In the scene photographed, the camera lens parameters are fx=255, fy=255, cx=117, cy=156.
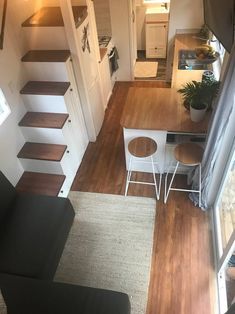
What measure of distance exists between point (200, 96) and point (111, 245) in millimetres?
1688

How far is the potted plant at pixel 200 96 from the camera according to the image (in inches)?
93.4

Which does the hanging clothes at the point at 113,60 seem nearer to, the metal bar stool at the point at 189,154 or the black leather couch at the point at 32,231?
the metal bar stool at the point at 189,154

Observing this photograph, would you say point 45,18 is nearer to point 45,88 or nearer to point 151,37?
point 45,88

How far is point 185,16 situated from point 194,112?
2395 mm

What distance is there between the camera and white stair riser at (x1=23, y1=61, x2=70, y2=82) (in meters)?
2.76

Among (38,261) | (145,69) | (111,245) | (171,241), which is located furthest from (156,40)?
(38,261)

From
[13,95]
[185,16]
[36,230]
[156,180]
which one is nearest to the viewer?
[36,230]

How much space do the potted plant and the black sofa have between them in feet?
5.00

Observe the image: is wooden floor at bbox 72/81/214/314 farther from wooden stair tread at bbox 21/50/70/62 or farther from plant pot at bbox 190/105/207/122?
wooden stair tread at bbox 21/50/70/62

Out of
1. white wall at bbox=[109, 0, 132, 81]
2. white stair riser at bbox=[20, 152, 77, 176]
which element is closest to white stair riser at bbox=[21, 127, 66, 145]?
white stair riser at bbox=[20, 152, 77, 176]

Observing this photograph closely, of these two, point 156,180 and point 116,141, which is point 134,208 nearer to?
point 156,180

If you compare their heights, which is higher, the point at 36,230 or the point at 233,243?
the point at 233,243

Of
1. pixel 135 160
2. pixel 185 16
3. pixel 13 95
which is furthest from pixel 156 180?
pixel 185 16

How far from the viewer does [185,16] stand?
13.3 ft
